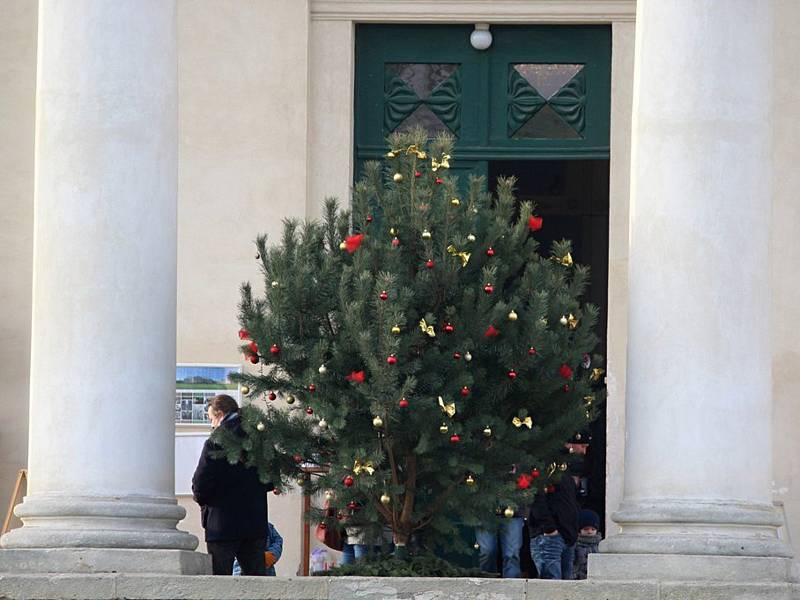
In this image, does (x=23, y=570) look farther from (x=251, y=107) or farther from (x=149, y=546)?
(x=251, y=107)

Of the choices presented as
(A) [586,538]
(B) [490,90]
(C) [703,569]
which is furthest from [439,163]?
(B) [490,90]

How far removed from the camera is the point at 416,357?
38.9 ft

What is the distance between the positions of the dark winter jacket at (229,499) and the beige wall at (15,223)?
12.2ft

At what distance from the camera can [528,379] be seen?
1201 cm

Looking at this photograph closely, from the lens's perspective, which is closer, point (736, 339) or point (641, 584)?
point (641, 584)

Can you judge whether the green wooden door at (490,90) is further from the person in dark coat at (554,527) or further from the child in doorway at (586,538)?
the person in dark coat at (554,527)

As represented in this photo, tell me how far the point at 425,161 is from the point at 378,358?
159cm

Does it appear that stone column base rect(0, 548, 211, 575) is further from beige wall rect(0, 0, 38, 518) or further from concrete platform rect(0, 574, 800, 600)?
beige wall rect(0, 0, 38, 518)

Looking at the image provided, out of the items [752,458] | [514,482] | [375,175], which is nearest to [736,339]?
[752,458]

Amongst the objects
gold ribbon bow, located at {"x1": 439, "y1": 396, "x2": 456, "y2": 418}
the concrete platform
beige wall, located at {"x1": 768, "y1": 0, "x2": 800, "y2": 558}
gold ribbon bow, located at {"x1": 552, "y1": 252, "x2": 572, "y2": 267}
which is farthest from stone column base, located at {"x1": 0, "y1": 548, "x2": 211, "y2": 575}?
beige wall, located at {"x1": 768, "y1": 0, "x2": 800, "y2": 558}

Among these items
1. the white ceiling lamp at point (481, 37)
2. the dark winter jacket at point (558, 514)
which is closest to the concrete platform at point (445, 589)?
the dark winter jacket at point (558, 514)

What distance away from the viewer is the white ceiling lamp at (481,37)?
1712 cm

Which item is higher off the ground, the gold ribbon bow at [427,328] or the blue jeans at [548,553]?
the gold ribbon bow at [427,328]

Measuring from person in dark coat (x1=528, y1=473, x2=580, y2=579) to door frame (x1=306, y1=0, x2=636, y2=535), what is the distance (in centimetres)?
196
